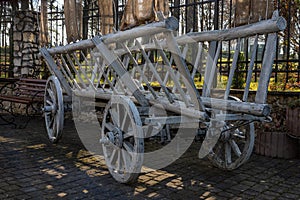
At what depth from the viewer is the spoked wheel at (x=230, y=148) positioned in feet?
12.0

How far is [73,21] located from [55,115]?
1.81 metres

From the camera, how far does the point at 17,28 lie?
848 cm

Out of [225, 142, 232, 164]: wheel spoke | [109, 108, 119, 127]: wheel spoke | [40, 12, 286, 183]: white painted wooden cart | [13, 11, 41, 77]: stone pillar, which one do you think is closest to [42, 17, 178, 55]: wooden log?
[40, 12, 286, 183]: white painted wooden cart

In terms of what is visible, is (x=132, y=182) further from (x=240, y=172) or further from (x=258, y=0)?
(x=258, y=0)

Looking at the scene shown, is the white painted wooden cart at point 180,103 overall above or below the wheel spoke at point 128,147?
above

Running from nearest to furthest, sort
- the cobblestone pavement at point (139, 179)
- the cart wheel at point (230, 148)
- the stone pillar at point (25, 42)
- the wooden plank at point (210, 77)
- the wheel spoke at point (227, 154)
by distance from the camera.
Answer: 1. the cobblestone pavement at point (139, 179)
2. the wooden plank at point (210, 77)
3. the cart wheel at point (230, 148)
4. the wheel spoke at point (227, 154)
5. the stone pillar at point (25, 42)

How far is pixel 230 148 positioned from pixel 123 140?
4.03 feet

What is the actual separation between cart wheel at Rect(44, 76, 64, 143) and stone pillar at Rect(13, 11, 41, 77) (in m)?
3.35

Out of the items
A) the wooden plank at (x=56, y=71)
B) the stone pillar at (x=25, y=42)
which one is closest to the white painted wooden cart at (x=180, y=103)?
the wooden plank at (x=56, y=71)

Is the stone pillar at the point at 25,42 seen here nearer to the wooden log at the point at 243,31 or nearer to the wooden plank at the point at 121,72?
the wooden plank at the point at 121,72

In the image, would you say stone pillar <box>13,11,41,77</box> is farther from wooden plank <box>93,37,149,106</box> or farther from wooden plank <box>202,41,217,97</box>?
wooden plank <box>202,41,217,97</box>

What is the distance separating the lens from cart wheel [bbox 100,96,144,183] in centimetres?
318

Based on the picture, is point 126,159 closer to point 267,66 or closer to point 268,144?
point 267,66

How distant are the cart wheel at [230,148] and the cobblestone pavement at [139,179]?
12 cm
